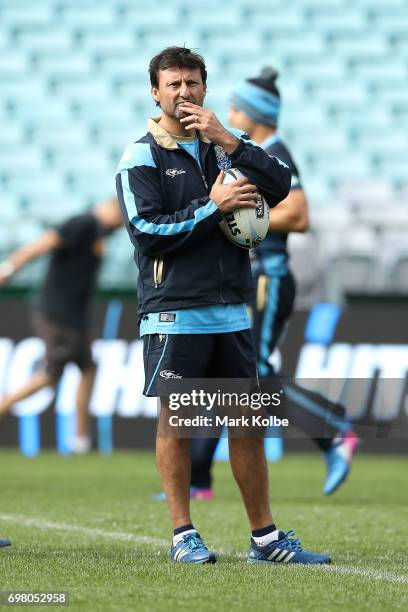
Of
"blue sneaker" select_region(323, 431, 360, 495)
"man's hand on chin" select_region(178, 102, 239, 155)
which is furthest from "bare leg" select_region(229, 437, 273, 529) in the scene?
"blue sneaker" select_region(323, 431, 360, 495)

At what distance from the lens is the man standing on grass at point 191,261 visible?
438 cm

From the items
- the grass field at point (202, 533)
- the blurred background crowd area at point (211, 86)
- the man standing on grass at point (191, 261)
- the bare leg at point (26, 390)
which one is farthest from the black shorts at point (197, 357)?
the blurred background crowd area at point (211, 86)

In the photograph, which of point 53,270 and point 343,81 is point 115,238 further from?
point 343,81

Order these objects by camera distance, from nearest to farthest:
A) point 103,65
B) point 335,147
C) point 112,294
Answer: point 112,294, point 335,147, point 103,65

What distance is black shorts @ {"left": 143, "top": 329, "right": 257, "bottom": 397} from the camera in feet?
14.5

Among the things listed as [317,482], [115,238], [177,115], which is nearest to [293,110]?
[115,238]

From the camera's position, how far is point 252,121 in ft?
22.8

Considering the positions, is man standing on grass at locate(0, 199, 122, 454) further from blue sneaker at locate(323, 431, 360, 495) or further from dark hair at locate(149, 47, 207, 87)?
dark hair at locate(149, 47, 207, 87)

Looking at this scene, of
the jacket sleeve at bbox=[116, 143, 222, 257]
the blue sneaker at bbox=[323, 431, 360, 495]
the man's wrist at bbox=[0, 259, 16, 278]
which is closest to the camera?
the jacket sleeve at bbox=[116, 143, 222, 257]

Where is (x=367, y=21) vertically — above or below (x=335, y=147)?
above

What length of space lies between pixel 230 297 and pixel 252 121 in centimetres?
266

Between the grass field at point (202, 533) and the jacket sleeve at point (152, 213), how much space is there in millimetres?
1109

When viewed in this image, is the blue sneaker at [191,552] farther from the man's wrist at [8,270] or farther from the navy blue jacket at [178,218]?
the man's wrist at [8,270]

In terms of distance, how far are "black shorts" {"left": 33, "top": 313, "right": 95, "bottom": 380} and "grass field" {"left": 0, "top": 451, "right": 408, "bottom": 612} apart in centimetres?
143
